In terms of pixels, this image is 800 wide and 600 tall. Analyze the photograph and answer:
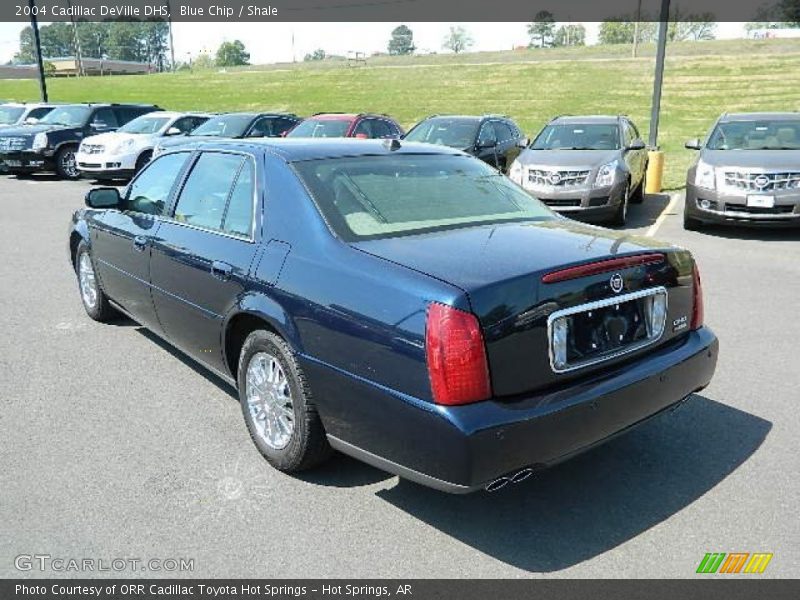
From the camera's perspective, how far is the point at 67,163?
1744 centimetres

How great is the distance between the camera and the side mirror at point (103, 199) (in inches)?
201

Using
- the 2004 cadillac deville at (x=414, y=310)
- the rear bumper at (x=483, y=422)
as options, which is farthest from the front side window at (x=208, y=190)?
the rear bumper at (x=483, y=422)

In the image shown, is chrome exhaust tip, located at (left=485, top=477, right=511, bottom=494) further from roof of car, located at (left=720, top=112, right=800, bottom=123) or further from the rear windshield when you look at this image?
roof of car, located at (left=720, top=112, right=800, bottom=123)

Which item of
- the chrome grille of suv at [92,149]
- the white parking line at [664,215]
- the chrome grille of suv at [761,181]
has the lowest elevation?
the white parking line at [664,215]

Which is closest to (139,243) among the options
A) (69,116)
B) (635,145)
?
(635,145)

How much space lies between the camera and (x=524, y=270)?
2.82 meters

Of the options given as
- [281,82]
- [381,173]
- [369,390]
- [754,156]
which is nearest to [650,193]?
[754,156]

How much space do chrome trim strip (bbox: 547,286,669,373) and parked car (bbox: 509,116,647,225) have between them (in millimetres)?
6668

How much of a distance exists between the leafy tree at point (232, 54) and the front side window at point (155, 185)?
15976 cm

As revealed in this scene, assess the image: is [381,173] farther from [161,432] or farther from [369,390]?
[161,432]

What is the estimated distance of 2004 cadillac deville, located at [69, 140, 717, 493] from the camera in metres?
2.66

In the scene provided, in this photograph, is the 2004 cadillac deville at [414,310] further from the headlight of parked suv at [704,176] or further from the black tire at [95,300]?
the headlight of parked suv at [704,176]

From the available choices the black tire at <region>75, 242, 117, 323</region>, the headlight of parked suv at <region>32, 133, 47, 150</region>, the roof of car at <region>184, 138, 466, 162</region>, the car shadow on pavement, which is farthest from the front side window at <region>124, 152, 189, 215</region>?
the headlight of parked suv at <region>32, 133, 47, 150</region>

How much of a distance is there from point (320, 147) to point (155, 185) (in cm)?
156
